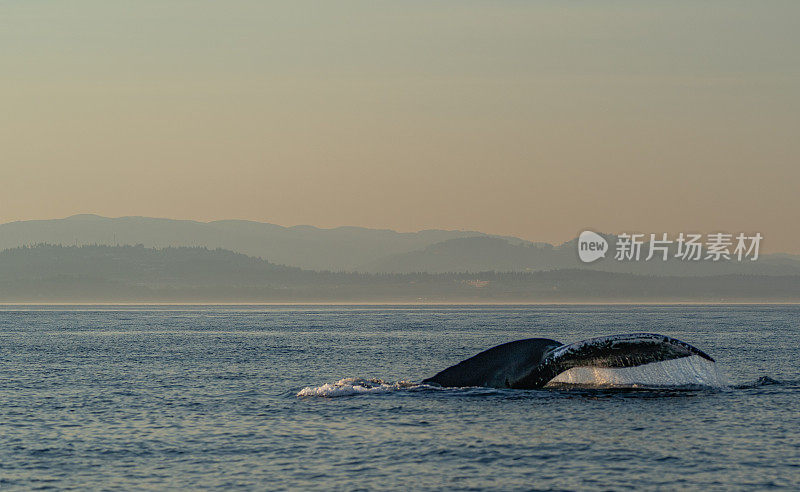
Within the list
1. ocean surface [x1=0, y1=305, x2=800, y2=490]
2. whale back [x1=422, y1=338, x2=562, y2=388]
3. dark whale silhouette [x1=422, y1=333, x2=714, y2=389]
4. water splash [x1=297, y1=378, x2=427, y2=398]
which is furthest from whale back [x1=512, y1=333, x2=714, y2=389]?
water splash [x1=297, y1=378, x2=427, y2=398]

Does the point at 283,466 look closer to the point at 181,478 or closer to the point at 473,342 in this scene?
the point at 181,478

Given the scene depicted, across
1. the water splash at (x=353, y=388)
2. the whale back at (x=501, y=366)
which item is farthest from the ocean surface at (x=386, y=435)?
the whale back at (x=501, y=366)

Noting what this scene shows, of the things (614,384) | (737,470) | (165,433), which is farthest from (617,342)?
(165,433)

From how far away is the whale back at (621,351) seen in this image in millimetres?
26094

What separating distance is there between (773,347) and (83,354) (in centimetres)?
4260

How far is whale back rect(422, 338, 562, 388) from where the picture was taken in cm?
2794

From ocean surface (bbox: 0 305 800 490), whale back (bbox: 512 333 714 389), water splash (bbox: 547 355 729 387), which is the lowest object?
ocean surface (bbox: 0 305 800 490)

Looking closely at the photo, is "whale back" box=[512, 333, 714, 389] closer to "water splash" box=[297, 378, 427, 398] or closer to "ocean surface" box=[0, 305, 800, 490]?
"ocean surface" box=[0, 305, 800, 490]

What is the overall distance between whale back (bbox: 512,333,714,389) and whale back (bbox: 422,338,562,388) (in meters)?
0.46

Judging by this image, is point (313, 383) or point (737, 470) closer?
point (737, 470)

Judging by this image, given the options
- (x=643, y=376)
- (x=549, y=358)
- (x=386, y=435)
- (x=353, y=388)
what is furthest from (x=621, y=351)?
(x=353, y=388)

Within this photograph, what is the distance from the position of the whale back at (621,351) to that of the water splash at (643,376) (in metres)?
1.33

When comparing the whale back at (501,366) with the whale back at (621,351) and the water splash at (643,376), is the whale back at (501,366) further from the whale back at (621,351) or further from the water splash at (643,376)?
the water splash at (643,376)

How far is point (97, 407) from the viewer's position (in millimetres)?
30375
